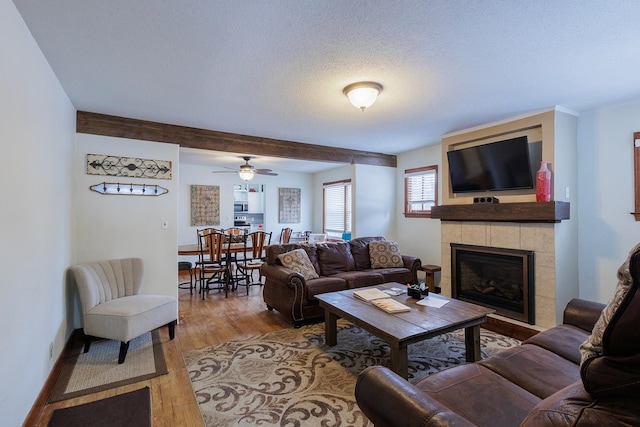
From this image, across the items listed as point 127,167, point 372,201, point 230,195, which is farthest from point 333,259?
point 230,195

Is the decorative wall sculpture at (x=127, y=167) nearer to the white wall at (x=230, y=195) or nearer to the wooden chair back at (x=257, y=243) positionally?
the wooden chair back at (x=257, y=243)

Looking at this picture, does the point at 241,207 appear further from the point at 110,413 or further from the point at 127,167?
the point at 110,413

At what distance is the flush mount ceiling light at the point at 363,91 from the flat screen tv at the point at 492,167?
1861 mm

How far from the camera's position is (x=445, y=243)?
14.1 ft

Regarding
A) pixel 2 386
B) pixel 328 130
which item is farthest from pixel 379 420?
pixel 328 130

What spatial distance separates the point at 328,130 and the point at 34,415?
154 inches

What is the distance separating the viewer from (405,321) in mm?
2426

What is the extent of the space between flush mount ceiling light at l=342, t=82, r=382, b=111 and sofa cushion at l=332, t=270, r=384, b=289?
7.51 ft

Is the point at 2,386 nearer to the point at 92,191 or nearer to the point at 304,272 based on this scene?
the point at 92,191

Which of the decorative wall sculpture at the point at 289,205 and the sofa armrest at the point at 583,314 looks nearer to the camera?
the sofa armrest at the point at 583,314

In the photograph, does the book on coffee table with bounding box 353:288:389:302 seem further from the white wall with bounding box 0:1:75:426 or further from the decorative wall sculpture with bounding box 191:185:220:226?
the decorative wall sculpture with bounding box 191:185:220:226

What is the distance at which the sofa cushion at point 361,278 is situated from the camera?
13.3ft

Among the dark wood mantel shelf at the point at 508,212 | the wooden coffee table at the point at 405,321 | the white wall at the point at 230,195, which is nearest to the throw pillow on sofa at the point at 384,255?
the dark wood mantel shelf at the point at 508,212

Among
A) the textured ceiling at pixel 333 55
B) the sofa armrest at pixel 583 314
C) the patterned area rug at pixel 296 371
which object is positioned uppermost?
the textured ceiling at pixel 333 55
